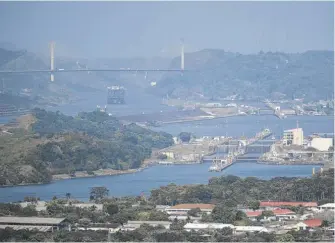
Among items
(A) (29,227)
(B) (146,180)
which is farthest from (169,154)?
(A) (29,227)

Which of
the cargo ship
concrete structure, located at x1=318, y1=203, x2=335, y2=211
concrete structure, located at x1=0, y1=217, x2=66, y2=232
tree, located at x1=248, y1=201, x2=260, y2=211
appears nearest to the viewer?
concrete structure, located at x1=0, y1=217, x2=66, y2=232

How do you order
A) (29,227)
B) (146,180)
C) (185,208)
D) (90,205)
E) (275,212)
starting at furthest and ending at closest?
1. (146,180)
2. (90,205)
3. (185,208)
4. (275,212)
5. (29,227)

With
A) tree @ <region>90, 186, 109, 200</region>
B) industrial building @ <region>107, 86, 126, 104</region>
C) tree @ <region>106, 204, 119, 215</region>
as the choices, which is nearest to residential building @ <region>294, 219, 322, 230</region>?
tree @ <region>106, 204, 119, 215</region>

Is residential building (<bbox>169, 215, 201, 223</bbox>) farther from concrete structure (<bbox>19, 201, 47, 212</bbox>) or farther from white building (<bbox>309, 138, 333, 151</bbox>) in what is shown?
white building (<bbox>309, 138, 333, 151</bbox>)

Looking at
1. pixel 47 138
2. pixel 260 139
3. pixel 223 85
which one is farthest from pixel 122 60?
pixel 47 138

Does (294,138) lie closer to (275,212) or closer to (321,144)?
(321,144)
